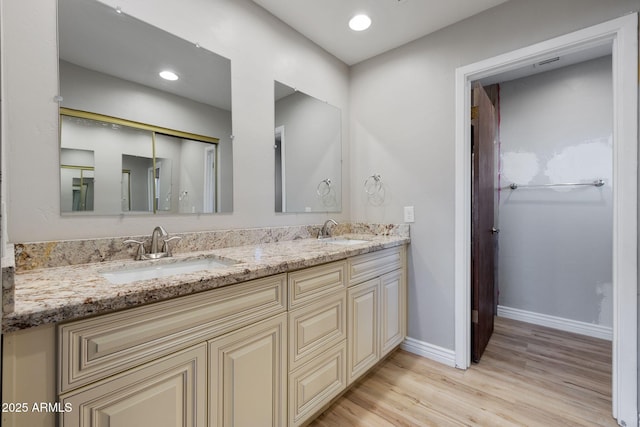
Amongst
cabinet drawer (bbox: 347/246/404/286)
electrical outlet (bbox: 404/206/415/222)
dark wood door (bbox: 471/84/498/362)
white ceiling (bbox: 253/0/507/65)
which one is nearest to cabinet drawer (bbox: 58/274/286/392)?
cabinet drawer (bbox: 347/246/404/286)

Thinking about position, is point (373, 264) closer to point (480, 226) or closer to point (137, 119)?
point (480, 226)

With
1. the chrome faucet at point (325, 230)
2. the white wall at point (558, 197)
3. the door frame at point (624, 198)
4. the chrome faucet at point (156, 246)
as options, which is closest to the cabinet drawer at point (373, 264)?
the chrome faucet at point (325, 230)

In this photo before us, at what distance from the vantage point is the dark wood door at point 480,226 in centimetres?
208

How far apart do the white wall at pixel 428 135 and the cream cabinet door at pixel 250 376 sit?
1335 millimetres

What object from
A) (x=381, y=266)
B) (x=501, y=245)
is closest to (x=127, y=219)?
(x=381, y=266)

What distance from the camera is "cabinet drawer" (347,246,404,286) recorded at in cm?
166

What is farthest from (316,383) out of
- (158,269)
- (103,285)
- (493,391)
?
(493,391)

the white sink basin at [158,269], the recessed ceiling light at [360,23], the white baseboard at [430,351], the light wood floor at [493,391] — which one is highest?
the recessed ceiling light at [360,23]

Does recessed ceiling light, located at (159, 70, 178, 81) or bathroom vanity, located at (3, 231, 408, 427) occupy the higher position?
recessed ceiling light, located at (159, 70, 178, 81)

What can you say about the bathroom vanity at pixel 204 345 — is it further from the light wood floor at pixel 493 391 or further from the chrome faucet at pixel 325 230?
the chrome faucet at pixel 325 230

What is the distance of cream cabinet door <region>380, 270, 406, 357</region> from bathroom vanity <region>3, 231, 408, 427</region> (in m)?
0.23

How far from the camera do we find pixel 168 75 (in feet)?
4.84

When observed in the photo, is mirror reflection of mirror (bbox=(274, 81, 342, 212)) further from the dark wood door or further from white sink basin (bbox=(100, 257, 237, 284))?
the dark wood door

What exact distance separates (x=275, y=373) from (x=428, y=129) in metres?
1.90
